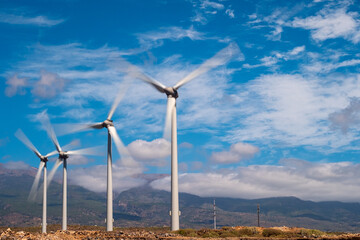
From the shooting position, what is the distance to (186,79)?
72.6 metres

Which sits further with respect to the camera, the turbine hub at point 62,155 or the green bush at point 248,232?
the turbine hub at point 62,155

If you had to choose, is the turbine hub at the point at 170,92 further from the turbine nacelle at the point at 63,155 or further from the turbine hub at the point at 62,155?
the turbine hub at the point at 62,155

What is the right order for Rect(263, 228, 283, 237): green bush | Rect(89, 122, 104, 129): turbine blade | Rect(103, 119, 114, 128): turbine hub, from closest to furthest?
Rect(263, 228, 283, 237): green bush → Rect(103, 119, 114, 128): turbine hub → Rect(89, 122, 104, 129): turbine blade

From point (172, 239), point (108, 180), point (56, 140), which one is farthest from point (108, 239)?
point (56, 140)

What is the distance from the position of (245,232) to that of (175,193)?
11725 millimetres

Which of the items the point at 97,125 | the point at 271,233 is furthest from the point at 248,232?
the point at 97,125

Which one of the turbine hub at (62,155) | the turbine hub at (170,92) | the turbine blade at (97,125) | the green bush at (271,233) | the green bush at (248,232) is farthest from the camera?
the turbine hub at (62,155)

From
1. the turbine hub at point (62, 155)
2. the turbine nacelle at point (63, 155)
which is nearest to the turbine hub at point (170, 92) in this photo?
the turbine nacelle at point (63, 155)

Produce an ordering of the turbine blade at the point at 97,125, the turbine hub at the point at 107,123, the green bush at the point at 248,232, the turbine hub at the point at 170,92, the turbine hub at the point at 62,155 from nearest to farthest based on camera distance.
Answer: the green bush at the point at 248,232
the turbine hub at the point at 170,92
the turbine hub at the point at 107,123
the turbine blade at the point at 97,125
the turbine hub at the point at 62,155

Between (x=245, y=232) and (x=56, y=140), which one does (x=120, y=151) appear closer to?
(x=245, y=232)

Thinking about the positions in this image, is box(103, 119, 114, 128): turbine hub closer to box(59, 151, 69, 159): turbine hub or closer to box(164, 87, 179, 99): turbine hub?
box(164, 87, 179, 99): turbine hub

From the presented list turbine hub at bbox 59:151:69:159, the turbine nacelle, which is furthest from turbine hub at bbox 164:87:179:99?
A: turbine hub at bbox 59:151:69:159

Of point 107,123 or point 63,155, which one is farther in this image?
A: point 63,155

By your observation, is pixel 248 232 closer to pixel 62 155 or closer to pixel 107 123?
pixel 107 123
